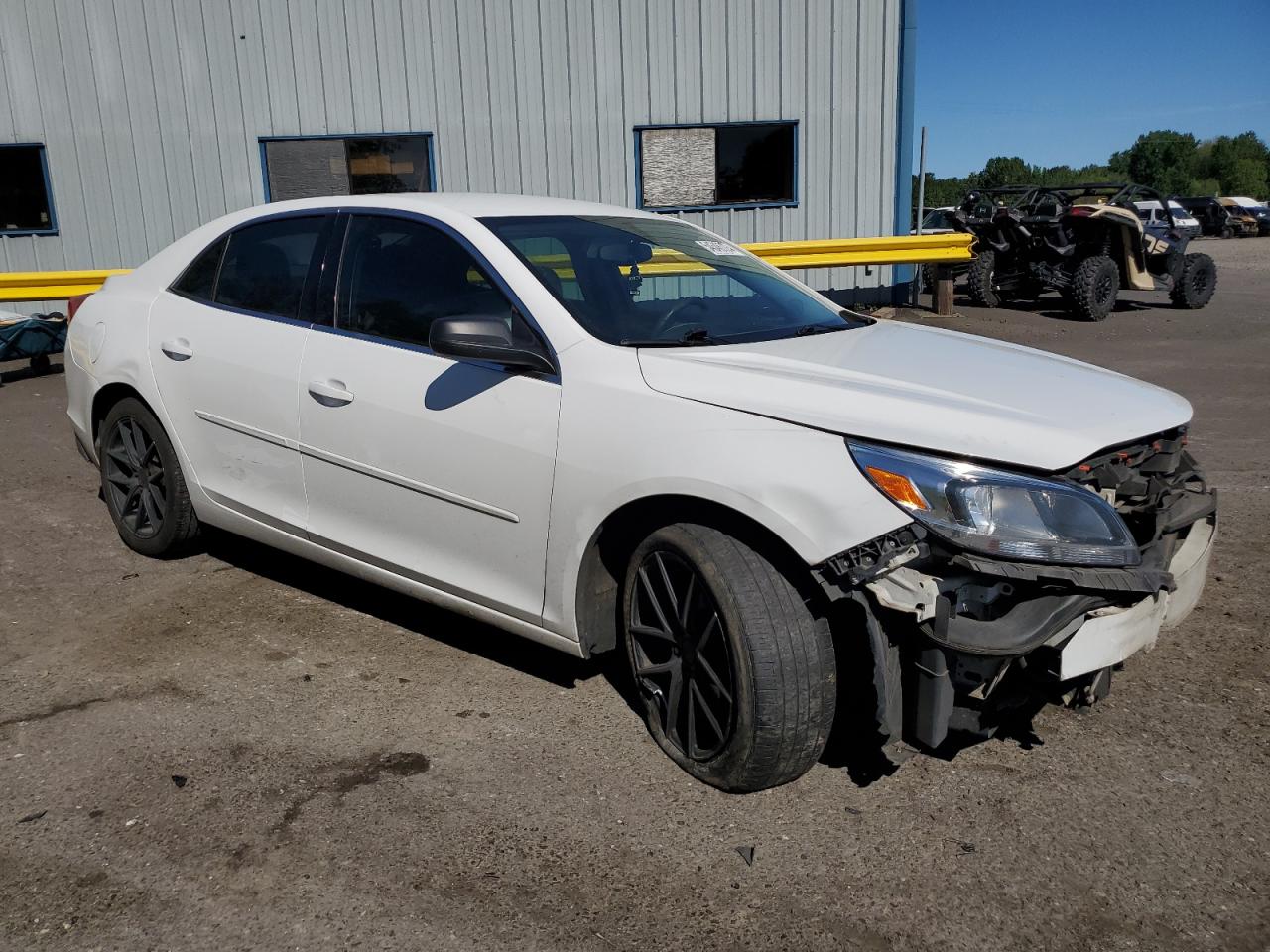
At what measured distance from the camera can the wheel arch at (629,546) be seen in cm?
289

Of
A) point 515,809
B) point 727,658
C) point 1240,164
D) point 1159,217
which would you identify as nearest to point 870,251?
point 1159,217

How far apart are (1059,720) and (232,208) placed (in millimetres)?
11403

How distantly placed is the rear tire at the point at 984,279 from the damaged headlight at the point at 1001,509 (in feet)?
43.3

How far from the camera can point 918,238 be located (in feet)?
42.5

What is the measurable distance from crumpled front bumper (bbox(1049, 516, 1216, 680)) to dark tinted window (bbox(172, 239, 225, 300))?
11.4 ft

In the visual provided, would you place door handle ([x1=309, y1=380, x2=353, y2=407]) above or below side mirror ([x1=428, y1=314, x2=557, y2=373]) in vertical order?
below

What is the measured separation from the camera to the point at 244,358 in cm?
416

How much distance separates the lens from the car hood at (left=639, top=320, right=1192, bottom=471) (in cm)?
273

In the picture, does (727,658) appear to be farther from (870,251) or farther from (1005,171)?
(1005,171)

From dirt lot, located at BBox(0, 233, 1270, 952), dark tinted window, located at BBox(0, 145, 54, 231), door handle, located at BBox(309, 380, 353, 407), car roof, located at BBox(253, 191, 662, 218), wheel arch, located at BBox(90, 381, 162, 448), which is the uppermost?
dark tinted window, located at BBox(0, 145, 54, 231)

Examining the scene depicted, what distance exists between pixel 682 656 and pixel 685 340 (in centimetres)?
97

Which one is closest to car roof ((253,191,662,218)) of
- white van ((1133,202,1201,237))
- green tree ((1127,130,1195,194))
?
white van ((1133,202,1201,237))

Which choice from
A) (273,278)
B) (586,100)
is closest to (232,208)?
(586,100)

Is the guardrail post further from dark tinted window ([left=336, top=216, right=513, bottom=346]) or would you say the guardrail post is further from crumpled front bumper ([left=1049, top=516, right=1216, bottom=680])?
crumpled front bumper ([left=1049, top=516, right=1216, bottom=680])
